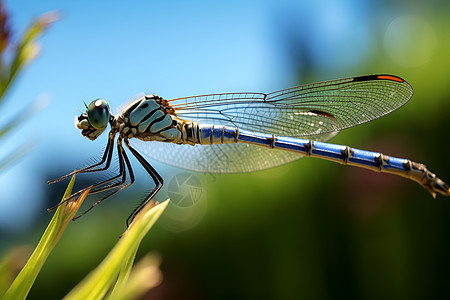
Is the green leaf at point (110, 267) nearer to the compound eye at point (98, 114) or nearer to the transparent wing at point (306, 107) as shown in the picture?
the compound eye at point (98, 114)

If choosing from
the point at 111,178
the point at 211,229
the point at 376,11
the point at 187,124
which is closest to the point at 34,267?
the point at 111,178

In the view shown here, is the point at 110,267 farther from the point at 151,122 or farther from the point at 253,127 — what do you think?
the point at 253,127

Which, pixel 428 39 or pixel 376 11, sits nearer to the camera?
pixel 428 39

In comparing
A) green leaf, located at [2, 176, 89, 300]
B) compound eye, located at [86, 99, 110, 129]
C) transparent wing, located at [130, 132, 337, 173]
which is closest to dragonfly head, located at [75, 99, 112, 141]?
compound eye, located at [86, 99, 110, 129]

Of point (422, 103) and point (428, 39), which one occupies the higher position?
point (428, 39)

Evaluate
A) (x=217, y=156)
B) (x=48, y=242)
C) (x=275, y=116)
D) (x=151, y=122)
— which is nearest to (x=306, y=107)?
(x=275, y=116)

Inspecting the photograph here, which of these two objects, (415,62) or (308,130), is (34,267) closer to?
(308,130)

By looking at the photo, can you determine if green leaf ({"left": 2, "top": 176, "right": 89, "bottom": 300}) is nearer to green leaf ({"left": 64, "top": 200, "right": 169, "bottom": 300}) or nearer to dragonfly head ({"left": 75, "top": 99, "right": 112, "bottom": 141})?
green leaf ({"left": 64, "top": 200, "right": 169, "bottom": 300})

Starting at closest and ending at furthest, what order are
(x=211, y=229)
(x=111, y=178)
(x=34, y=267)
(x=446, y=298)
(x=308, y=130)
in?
1. (x=34, y=267)
2. (x=111, y=178)
3. (x=308, y=130)
4. (x=446, y=298)
5. (x=211, y=229)

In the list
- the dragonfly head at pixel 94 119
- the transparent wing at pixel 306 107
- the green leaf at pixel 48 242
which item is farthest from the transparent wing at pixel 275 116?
the green leaf at pixel 48 242
